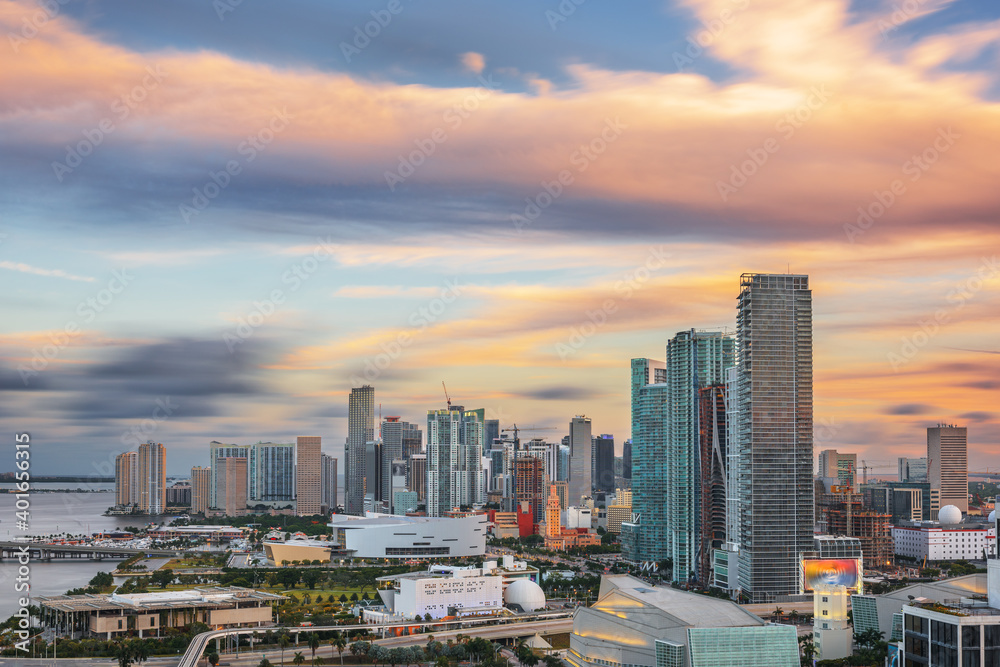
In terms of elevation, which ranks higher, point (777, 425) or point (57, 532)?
point (777, 425)

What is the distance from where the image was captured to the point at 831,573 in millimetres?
38469

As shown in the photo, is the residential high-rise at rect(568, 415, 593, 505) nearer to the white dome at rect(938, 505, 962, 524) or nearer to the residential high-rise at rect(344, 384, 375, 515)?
the residential high-rise at rect(344, 384, 375, 515)

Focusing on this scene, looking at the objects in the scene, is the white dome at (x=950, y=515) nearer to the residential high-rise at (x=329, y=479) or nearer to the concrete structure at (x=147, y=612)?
the concrete structure at (x=147, y=612)

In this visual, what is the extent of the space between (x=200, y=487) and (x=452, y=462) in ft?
144

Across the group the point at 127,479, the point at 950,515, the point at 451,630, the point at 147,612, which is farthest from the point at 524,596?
the point at 127,479

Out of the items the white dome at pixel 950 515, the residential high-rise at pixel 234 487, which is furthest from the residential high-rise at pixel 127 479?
the white dome at pixel 950 515

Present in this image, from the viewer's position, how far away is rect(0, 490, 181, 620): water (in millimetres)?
62688

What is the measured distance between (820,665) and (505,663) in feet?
32.9

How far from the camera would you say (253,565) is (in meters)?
72.4

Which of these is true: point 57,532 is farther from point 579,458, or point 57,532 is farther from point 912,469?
point 912,469

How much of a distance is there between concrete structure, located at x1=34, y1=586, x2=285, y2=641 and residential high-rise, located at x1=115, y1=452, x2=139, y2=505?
106m

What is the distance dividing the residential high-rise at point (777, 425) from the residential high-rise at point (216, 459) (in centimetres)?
10157

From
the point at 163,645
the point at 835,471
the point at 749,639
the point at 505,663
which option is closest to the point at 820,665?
the point at 749,639

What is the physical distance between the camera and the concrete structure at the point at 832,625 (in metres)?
37.3
